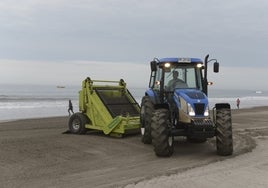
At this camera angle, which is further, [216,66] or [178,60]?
[178,60]

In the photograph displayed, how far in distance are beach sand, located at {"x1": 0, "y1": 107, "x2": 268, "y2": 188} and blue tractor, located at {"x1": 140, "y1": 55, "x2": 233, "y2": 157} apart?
0.51 meters

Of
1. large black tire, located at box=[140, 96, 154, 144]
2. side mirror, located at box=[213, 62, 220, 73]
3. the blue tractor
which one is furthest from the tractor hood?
large black tire, located at box=[140, 96, 154, 144]

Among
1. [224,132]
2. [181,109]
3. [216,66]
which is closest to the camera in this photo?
[224,132]

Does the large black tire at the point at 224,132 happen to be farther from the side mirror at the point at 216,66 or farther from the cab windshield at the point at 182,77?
the cab windshield at the point at 182,77

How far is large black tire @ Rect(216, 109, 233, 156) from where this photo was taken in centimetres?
969

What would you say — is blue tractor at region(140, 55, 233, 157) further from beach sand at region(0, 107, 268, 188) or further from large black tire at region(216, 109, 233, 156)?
beach sand at region(0, 107, 268, 188)

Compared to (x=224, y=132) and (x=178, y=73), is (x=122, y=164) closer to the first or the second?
(x=224, y=132)

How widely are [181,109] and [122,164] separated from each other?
81.6 inches

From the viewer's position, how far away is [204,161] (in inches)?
370

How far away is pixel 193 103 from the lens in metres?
9.73

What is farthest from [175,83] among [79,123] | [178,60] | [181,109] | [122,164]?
[79,123]

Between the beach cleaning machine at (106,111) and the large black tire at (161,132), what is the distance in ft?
11.2

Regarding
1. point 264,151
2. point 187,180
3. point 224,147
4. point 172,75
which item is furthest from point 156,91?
point 187,180

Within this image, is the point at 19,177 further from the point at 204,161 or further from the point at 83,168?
the point at 204,161
